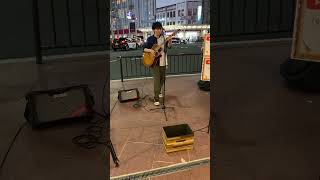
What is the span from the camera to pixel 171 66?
670 centimetres

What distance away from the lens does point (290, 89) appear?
4.72 m

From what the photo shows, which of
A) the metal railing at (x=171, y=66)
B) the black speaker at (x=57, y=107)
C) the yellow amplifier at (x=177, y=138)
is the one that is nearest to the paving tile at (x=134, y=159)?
the yellow amplifier at (x=177, y=138)

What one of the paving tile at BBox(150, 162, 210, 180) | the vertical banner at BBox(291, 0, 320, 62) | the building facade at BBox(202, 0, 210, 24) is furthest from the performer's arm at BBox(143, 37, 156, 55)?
the building facade at BBox(202, 0, 210, 24)

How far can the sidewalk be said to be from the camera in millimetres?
2506

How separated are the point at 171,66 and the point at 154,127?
3477mm

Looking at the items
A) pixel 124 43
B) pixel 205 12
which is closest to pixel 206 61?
pixel 205 12

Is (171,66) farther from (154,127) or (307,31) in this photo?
(307,31)

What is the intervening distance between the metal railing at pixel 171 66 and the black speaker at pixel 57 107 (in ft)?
7.03

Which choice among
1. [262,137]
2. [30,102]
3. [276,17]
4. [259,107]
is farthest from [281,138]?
[276,17]

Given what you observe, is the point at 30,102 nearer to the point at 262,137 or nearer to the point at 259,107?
the point at 262,137

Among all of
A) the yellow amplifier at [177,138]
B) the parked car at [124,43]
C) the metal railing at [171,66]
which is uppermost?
the parked car at [124,43]

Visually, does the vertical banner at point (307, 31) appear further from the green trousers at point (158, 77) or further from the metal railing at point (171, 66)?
the metal railing at point (171, 66)

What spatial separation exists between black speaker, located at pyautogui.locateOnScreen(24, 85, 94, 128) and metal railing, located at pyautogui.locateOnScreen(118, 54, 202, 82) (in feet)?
7.03

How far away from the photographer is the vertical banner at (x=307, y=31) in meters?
1.69
